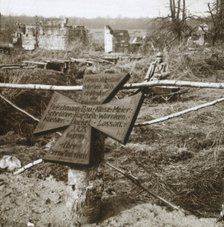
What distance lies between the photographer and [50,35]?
Answer: 139 feet

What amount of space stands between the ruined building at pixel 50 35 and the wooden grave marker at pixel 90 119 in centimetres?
3965

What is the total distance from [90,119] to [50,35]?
4107 cm

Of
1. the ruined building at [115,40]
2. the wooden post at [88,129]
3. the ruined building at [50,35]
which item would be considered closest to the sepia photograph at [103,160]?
the wooden post at [88,129]

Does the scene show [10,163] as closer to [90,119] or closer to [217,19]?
[90,119]

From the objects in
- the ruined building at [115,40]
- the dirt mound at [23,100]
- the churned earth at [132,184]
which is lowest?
the churned earth at [132,184]

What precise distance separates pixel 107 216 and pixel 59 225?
489 millimetres

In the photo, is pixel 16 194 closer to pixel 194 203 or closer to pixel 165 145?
pixel 194 203

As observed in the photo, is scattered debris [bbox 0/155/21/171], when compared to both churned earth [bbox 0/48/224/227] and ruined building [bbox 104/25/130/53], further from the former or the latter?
ruined building [bbox 104/25/130/53]

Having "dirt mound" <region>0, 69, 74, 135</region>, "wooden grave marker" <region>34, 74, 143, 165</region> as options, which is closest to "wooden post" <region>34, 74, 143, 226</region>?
"wooden grave marker" <region>34, 74, 143, 165</region>

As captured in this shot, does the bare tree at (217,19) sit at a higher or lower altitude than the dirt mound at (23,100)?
higher

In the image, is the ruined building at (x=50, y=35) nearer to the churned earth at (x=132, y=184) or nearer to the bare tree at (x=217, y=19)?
the bare tree at (x=217, y=19)

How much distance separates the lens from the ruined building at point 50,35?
138 ft

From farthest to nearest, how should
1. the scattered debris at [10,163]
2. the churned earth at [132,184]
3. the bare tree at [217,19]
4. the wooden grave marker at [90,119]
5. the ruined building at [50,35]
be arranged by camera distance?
the ruined building at [50,35] < the bare tree at [217,19] < the scattered debris at [10,163] < the churned earth at [132,184] < the wooden grave marker at [90,119]

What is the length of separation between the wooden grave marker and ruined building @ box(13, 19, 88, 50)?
130 feet
